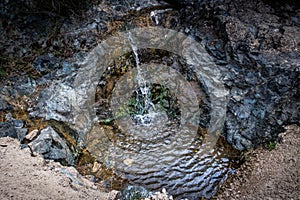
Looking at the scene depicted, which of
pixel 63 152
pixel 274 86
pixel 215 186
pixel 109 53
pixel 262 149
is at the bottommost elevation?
pixel 215 186

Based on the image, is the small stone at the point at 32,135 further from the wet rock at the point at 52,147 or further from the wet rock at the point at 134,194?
the wet rock at the point at 134,194

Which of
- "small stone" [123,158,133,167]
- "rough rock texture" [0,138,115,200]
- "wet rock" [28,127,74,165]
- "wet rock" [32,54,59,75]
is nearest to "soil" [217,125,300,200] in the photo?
Result: "small stone" [123,158,133,167]

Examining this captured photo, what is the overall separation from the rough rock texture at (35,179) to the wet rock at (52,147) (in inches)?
4.9

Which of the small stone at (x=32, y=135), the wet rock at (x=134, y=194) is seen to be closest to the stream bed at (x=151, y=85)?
the small stone at (x=32, y=135)

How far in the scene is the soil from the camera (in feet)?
10.0

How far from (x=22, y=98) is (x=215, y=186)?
3204mm

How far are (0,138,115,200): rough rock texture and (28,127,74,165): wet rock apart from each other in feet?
0.41

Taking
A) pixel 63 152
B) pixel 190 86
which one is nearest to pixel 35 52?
pixel 63 152

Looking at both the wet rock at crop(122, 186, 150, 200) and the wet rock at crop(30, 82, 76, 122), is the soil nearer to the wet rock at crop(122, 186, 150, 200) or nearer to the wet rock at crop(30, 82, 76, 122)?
the wet rock at crop(122, 186, 150, 200)

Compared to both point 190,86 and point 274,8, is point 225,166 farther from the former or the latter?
point 274,8

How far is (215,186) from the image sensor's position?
3539mm

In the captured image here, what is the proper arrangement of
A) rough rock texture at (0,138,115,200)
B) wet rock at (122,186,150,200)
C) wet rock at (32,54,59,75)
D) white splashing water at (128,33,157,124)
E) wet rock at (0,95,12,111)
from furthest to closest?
white splashing water at (128,33,157,124)
wet rock at (32,54,59,75)
wet rock at (0,95,12,111)
wet rock at (122,186,150,200)
rough rock texture at (0,138,115,200)

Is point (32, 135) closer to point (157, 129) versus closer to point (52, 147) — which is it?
point (52, 147)

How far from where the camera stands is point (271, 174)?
329cm
